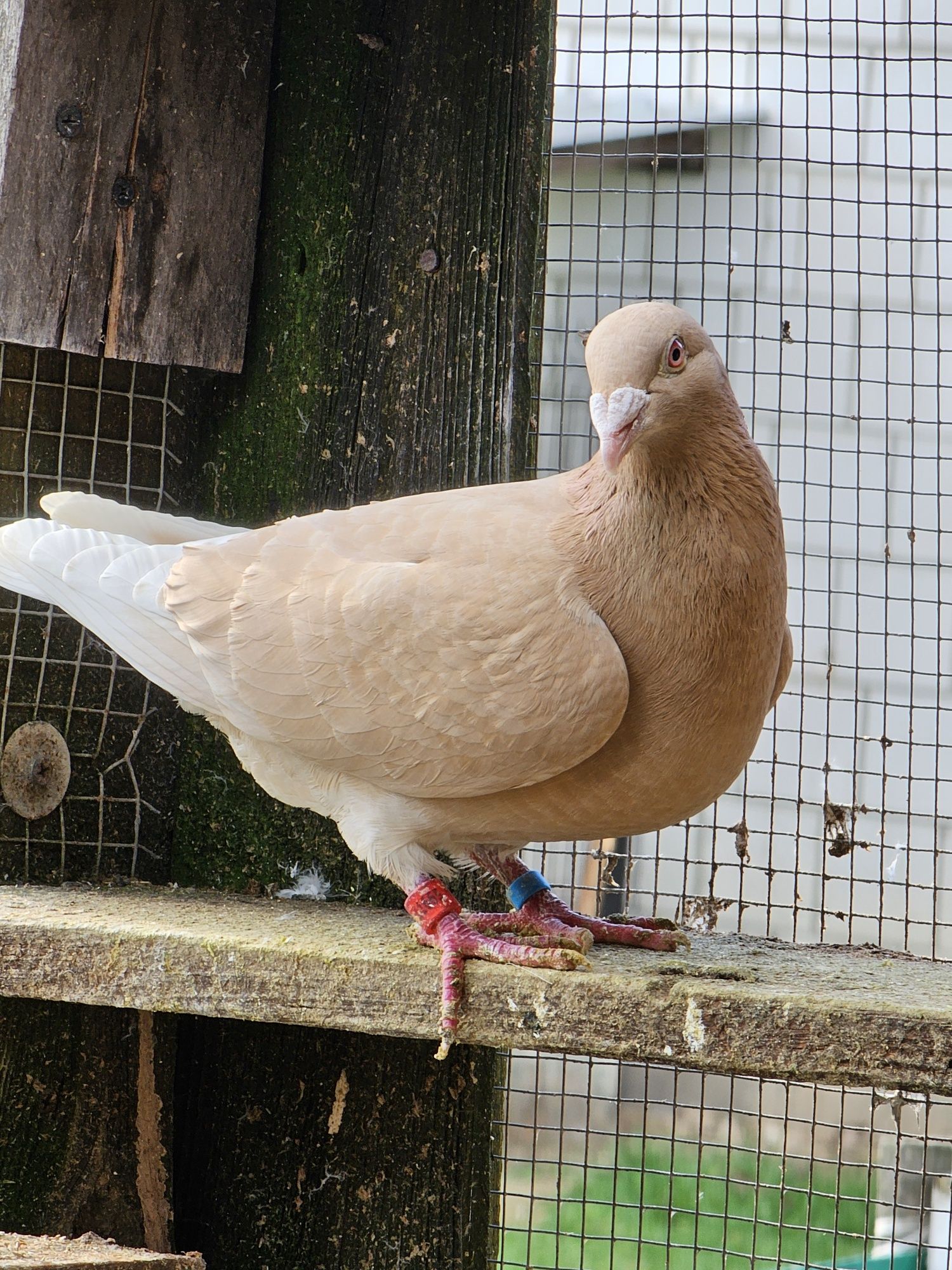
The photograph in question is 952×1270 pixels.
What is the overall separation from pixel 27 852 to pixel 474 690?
0.94m

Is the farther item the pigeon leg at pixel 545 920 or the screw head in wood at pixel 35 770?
the screw head in wood at pixel 35 770

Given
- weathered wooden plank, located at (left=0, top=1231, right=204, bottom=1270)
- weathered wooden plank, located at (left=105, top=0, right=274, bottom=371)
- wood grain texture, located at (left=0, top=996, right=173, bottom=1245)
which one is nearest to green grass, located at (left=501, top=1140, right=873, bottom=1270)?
wood grain texture, located at (left=0, top=996, right=173, bottom=1245)

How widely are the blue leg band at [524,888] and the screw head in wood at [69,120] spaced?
1.41m

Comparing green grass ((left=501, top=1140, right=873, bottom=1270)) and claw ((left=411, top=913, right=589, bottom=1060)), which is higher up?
claw ((left=411, top=913, right=589, bottom=1060))

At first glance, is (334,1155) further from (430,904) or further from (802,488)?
(802,488)

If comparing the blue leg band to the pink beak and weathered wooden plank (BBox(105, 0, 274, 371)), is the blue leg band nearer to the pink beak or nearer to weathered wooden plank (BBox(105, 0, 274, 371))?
the pink beak

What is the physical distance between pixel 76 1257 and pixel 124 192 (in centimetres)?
161

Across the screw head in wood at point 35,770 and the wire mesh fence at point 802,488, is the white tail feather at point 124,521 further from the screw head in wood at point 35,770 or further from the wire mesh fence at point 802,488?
the wire mesh fence at point 802,488

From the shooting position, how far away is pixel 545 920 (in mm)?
1880

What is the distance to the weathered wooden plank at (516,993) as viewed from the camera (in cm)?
136

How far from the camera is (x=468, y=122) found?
84.6 inches

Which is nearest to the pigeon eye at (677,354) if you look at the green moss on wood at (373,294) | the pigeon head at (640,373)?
the pigeon head at (640,373)

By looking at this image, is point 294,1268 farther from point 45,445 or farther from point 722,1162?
point 722,1162

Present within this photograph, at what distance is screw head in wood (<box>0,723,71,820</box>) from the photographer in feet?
6.79
